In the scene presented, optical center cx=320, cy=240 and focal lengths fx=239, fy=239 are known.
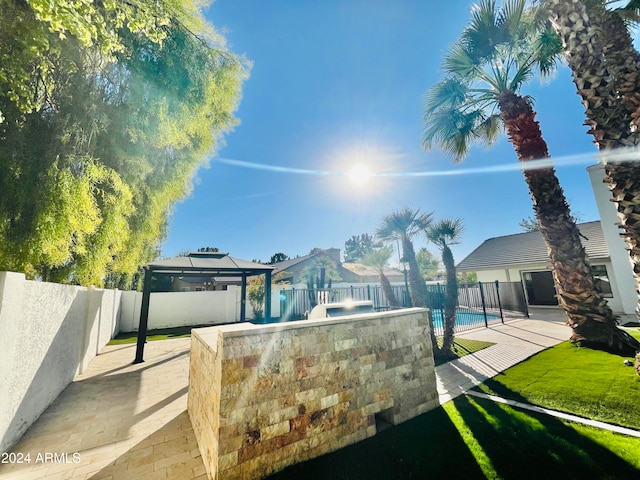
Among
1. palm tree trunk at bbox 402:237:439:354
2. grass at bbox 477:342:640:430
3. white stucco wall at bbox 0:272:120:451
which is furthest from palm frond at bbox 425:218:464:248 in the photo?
white stucco wall at bbox 0:272:120:451

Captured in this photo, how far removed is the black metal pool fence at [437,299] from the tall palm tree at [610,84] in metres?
5.33

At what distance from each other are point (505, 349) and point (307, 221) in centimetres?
1496

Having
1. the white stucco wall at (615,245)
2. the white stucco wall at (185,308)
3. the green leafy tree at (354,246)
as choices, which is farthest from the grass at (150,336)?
the green leafy tree at (354,246)

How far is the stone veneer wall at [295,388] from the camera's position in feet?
7.91

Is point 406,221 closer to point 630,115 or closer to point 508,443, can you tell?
point 630,115

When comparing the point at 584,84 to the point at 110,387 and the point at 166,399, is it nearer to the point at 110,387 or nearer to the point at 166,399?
the point at 166,399

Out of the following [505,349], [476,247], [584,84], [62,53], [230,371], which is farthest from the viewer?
[476,247]

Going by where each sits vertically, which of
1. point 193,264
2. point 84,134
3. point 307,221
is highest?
point 307,221

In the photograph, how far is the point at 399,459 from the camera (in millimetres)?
2746

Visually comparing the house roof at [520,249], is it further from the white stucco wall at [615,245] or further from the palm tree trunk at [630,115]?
the palm tree trunk at [630,115]

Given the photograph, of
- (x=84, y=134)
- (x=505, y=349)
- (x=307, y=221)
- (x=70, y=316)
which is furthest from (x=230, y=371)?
(x=307, y=221)

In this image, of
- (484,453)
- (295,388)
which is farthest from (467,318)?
(295,388)

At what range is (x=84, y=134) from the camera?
352 centimetres

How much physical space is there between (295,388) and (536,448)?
115 inches
